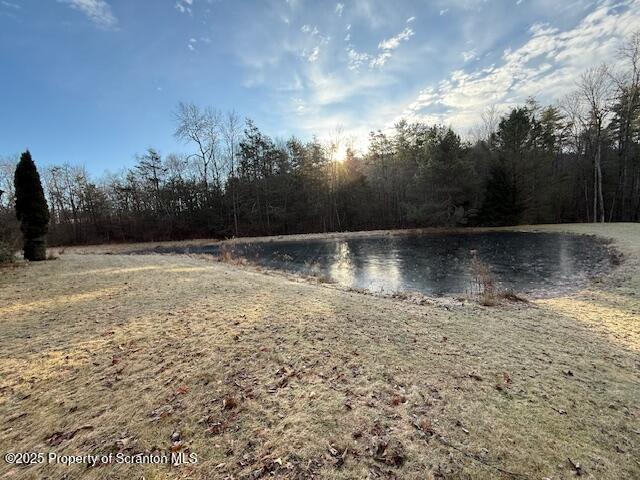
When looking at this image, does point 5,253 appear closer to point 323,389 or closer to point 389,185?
point 323,389

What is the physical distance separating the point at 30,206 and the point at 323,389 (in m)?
14.3

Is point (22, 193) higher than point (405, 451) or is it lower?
higher

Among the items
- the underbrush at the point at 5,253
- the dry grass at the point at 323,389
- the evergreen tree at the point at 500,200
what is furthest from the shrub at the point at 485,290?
the evergreen tree at the point at 500,200

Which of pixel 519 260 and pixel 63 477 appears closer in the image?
pixel 63 477

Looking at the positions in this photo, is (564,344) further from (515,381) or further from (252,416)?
(252,416)

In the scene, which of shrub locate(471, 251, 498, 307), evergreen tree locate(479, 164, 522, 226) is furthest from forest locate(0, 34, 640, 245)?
shrub locate(471, 251, 498, 307)

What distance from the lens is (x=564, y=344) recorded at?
442 cm

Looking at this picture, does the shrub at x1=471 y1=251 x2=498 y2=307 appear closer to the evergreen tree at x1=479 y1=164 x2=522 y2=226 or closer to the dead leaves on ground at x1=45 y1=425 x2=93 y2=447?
the dead leaves on ground at x1=45 y1=425 x2=93 y2=447

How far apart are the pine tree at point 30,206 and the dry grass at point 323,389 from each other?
762 centimetres

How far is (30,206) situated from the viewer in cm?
1116

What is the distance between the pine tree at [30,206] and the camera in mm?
11070

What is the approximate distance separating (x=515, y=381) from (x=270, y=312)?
3923 millimetres

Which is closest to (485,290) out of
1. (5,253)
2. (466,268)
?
(466,268)

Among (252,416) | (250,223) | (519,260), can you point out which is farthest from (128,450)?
(250,223)
